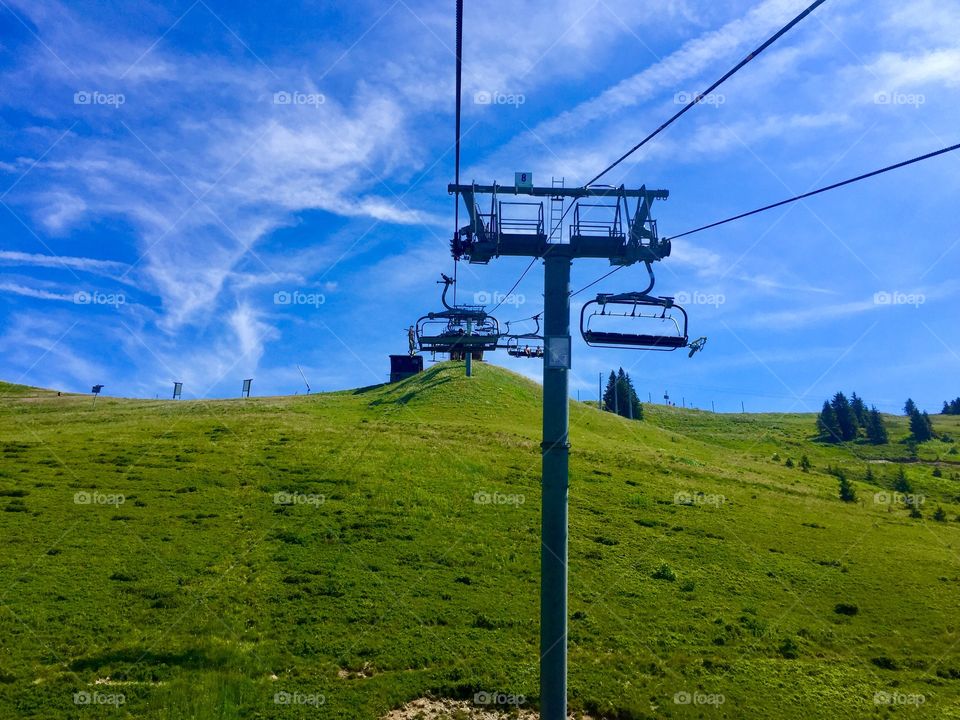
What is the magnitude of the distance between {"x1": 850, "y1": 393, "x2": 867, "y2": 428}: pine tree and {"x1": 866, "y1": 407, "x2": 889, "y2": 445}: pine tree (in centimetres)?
521

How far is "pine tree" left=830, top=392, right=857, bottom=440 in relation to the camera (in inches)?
6639

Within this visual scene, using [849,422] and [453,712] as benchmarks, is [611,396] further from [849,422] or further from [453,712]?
[453,712]

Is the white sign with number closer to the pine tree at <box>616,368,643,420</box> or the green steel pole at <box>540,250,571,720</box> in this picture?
the green steel pole at <box>540,250,571,720</box>

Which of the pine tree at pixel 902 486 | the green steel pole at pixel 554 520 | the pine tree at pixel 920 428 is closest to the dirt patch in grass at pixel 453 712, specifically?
the green steel pole at pixel 554 520

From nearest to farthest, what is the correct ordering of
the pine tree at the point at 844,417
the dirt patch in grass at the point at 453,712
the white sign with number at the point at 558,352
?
1. the white sign with number at the point at 558,352
2. the dirt patch in grass at the point at 453,712
3. the pine tree at the point at 844,417

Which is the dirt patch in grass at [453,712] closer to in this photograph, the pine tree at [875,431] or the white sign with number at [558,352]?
the white sign with number at [558,352]

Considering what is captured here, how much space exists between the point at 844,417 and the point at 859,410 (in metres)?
16.6

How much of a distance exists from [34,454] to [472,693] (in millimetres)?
41841

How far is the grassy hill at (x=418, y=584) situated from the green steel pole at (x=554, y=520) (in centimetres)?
932

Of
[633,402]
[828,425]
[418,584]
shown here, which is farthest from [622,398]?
[418,584]

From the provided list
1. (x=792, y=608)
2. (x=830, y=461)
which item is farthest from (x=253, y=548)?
(x=830, y=461)

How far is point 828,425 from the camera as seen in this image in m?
178

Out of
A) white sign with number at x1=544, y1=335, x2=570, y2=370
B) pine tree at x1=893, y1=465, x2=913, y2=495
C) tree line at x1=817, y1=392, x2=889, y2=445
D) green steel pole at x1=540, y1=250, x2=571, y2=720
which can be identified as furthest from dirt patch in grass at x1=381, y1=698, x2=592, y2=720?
tree line at x1=817, y1=392, x2=889, y2=445

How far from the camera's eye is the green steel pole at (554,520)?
13898 mm
